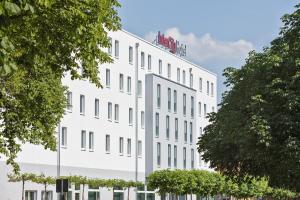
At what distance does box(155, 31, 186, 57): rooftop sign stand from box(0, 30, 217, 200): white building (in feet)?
4.26

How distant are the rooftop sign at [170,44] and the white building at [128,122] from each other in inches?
51.2

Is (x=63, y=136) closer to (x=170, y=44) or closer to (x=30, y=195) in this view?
(x=30, y=195)

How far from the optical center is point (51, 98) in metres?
31.0

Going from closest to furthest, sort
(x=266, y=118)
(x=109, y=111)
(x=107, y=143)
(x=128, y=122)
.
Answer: (x=266, y=118)
(x=107, y=143)
(x=109, y=111)
(x=128, y=122)

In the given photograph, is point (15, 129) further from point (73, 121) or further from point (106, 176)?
point (106, 176)

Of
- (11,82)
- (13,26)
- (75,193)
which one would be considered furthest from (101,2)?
(75,193)

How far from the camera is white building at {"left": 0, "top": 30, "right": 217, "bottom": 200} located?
213 ft

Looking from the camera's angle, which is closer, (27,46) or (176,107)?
(27,46)

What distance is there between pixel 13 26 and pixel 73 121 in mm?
54098

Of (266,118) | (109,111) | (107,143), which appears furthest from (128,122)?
(266,118)

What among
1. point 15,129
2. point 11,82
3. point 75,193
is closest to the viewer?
point 11,82

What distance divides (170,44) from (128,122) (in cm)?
1678

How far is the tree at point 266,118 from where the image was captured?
3142 centimetres

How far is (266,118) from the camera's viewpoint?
105 feet
